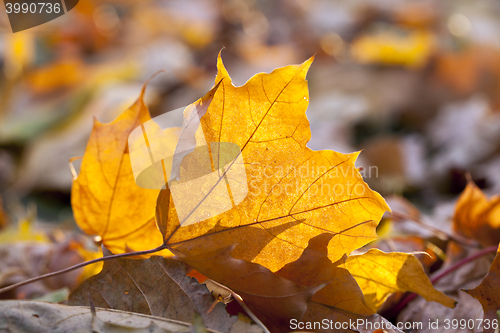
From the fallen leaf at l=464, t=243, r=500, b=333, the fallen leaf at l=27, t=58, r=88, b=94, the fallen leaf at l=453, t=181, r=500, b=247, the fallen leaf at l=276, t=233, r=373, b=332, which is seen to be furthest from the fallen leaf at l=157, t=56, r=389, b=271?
the fallen leaf at l=27, t=58, r=88, b=94

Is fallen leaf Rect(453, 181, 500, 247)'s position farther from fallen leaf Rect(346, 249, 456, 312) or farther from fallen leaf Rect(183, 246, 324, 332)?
fallen leaf Rect(183, 246, 324, 332)

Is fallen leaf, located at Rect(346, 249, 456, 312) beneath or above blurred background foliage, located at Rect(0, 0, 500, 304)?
above

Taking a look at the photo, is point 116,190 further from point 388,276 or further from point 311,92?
point 311,92

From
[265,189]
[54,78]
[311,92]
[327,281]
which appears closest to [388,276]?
[327,281]

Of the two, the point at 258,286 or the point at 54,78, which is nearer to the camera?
the point at 258,286

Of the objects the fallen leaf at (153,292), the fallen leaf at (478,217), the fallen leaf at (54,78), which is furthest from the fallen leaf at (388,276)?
the fallen leaf at (54,78)

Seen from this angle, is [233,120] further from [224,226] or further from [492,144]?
[492,144]

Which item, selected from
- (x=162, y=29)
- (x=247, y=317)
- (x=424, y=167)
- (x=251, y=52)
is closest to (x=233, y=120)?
(x=247, y=317)
